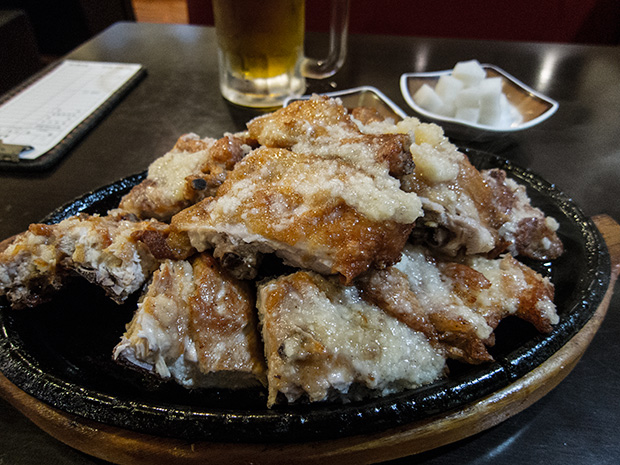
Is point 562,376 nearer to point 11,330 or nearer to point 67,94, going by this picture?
point 11,330

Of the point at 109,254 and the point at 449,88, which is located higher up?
the point at 109,254

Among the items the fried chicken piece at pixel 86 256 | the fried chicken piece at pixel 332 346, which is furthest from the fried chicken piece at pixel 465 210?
the fried chicken piece at pixel 86 256

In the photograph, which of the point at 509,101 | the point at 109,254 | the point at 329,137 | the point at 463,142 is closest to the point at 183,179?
the point at 109,254

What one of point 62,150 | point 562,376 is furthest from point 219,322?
point 62,150

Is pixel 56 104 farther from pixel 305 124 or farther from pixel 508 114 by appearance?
pixel 508 114

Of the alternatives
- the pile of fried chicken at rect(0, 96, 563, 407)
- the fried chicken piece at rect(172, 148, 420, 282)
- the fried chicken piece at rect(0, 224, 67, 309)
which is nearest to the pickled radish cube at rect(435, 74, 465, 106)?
the pile of fried chicken at rect(0, 96, 563, 407)

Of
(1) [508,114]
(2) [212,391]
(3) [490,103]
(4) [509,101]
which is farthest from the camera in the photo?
(4) [509,101]

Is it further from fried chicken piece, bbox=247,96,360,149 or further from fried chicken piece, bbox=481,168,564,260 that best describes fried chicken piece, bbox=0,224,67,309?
fried chicken piece, bbox=481,168,564,260
